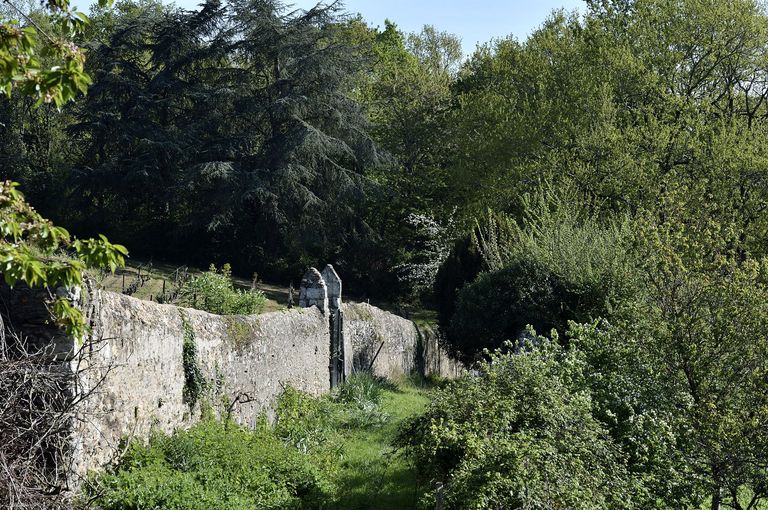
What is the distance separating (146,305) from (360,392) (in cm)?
781

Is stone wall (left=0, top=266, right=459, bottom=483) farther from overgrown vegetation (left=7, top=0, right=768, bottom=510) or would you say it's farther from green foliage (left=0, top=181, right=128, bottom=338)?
green foliage (left=0, top=181, right=128, bottom=338)

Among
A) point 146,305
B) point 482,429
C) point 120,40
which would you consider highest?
point 120,40

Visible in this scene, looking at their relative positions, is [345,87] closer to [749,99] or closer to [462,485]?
[749,99]

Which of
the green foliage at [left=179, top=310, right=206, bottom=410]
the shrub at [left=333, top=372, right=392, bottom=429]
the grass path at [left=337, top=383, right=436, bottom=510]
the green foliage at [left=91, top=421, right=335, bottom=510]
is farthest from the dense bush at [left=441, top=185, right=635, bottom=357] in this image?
the green foliage at [left=179, top=310, right=206, bottom=410]

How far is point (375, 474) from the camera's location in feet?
40.3

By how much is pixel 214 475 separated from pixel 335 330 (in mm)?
8163

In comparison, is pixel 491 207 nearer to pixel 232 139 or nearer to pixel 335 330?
pixel 232 139

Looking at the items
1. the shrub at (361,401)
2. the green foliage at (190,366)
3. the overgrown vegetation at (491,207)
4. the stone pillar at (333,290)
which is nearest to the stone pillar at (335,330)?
the stone pillar at (333,290)

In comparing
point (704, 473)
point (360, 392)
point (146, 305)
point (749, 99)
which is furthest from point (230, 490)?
point (749, 99)

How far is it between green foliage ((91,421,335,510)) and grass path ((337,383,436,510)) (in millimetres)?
533

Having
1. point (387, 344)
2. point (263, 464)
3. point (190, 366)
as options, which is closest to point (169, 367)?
point (190, 366)

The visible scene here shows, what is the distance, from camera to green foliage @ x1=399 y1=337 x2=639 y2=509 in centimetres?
874

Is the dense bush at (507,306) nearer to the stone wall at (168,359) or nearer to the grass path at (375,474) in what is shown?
the stone wall at (168,359)

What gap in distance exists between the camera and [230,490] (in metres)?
9.73
